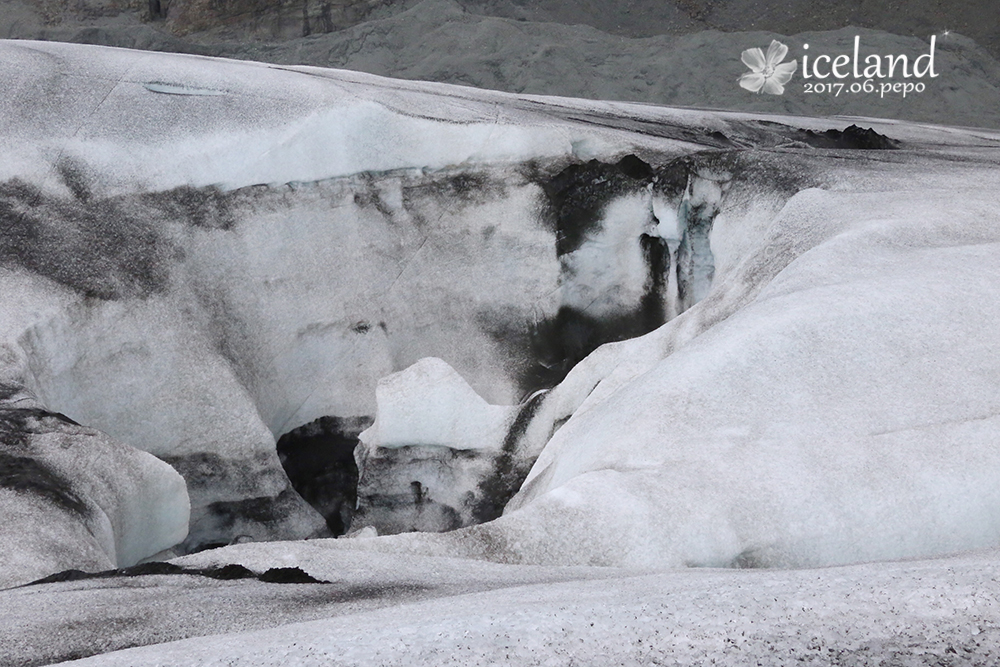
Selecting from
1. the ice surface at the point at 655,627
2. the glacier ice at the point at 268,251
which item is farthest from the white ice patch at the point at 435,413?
the ice surface at the point at 655,627

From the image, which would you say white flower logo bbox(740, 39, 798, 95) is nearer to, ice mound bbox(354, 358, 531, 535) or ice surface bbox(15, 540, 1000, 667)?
ice mound bbox(354, 358, 531, 535)

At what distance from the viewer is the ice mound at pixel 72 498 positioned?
13.3 ft

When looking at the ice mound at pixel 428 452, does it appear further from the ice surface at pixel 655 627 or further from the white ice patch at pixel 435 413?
the ice surface at pixel 655 627

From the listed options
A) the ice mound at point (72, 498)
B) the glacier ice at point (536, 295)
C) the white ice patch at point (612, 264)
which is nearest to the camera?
the glacier ice at point (536, 295)

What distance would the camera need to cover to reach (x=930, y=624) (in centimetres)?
224

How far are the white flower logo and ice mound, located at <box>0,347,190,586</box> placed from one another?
43.8ft

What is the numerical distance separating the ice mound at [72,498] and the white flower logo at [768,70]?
13340 millimetres

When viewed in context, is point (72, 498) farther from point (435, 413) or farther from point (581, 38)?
point (581, 38)

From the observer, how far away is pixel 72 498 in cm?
453

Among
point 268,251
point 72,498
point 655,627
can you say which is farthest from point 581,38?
point 655,627

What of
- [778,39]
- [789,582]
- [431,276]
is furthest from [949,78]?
[789,582]

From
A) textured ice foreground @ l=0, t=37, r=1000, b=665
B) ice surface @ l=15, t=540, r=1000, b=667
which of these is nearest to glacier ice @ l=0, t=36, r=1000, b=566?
textured ice foreground @ l=0, t=37, r=1000, b=665

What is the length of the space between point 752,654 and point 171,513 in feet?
12.6

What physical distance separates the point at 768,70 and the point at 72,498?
14383mm
